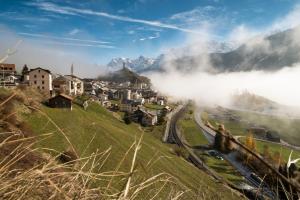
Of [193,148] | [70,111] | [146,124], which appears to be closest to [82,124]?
[70,111]

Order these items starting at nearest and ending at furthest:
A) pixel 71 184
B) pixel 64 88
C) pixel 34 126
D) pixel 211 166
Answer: pixel 71 184, pixel 34 126, pixel 211 166, pixel 64 88

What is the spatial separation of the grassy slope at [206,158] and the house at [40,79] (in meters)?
29.0

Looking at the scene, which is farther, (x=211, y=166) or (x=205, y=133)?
(x=205, y=133)

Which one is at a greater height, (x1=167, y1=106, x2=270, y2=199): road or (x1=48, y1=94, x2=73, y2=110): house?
(x1=48, y1=94, x2=73, y2=110): house

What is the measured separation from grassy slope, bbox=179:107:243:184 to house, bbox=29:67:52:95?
29040mm

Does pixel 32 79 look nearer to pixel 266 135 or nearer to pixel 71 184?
pixel 71 184

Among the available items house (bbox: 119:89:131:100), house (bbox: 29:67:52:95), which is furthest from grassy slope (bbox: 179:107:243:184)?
house (bbox: 119:89:131:100)

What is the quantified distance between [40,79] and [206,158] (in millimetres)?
30908

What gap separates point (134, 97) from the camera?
14262 cm

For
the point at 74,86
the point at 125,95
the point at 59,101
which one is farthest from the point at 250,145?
the point at 125,95

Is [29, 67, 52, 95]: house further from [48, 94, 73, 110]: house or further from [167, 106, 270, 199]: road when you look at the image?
[167, 106, 270, 199]: road

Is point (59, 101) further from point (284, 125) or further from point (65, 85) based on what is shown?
point (284, 125)

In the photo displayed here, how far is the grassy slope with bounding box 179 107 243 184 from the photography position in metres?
55.3

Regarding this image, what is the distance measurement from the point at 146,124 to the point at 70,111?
38.2 metres
